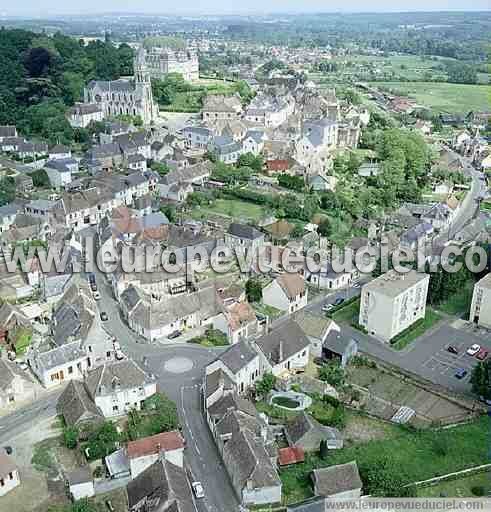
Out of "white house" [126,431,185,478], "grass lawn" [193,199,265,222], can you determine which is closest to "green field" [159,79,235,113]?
"grass lawn" [193,199,265,222]

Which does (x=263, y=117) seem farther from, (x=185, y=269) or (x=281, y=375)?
(x=281, y=375)

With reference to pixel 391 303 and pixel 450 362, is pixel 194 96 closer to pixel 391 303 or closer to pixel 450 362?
pixel 391 303

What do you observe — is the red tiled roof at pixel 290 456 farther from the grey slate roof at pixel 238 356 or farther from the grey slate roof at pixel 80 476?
the grey slate roof at pixel 80 476

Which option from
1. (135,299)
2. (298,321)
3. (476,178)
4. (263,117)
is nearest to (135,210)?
(135,299)

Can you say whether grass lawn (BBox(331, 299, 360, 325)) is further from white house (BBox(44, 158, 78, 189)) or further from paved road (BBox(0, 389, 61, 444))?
white house (BBox(44, 158, 78, 189))

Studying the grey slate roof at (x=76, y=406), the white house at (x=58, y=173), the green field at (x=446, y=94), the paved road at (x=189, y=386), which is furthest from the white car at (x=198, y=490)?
the green field at (x=446, y=94)

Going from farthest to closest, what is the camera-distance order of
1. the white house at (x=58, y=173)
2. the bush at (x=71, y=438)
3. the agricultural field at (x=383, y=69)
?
the agricultural field at (x=383, y=69)
the white house at (x=58, y=173)
the bush at (x=71, y=438)
